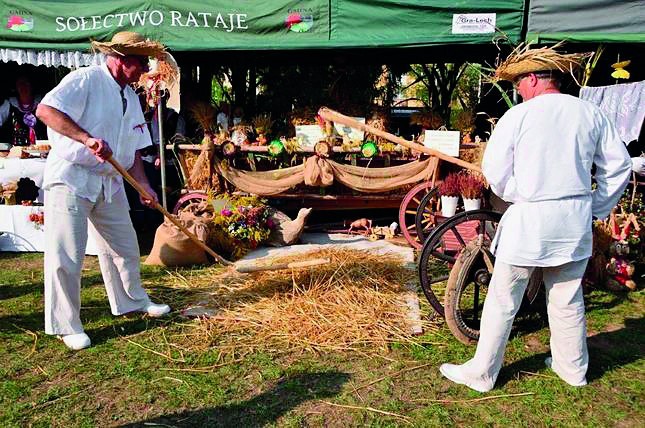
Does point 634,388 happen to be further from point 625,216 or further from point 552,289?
point 625,216

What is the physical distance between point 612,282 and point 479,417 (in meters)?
2.70

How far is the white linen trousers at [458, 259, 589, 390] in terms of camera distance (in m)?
2.92

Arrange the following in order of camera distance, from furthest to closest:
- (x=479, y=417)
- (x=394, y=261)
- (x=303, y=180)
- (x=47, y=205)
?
(x=303, y=180) < (x=394, y=261) < (x=47, y=205) < (x=479, y=417)

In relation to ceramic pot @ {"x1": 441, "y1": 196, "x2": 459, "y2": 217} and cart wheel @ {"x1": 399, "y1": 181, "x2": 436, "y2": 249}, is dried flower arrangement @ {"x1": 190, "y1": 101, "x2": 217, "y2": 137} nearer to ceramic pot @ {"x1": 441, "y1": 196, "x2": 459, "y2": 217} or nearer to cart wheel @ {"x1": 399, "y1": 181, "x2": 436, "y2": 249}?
cart wheel @ {"x1": 399, "y1": 181, "x2": 436, "y2": 249}

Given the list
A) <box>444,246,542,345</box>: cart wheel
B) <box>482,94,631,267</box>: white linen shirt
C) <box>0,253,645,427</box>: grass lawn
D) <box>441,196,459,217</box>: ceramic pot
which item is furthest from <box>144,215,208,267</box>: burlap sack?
<box>482,94,631,267</box>: white linen shirt

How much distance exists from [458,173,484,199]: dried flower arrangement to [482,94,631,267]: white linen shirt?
1.79m

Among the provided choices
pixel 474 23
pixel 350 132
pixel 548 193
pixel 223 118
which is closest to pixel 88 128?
pixel 548 193

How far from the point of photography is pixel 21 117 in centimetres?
789

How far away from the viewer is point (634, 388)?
3088mm

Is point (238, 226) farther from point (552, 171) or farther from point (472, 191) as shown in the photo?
point (552, 171)

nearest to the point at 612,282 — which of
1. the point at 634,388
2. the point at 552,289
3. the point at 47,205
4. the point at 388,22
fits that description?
the point at 634,388

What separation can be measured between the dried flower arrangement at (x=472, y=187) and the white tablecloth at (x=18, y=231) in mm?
4239

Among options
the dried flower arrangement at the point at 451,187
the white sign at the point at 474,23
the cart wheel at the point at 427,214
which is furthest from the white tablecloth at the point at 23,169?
the white sign at the point at 474,23

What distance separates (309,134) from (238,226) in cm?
159
